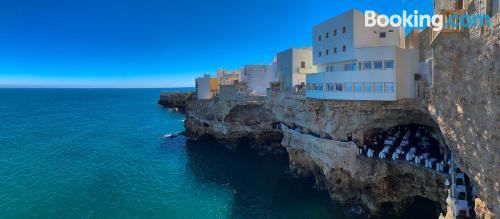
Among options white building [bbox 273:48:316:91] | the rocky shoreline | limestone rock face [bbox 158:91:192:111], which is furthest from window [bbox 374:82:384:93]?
limestone rock face [bbox 158:91:192:111]

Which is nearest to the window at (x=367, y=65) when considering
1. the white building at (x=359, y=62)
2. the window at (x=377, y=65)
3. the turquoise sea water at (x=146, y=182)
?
the white building at (x=359, y=62)

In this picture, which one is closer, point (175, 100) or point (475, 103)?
point (475, 103)

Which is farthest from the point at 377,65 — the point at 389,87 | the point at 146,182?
the point at 146,182

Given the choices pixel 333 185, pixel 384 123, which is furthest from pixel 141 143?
pixel 384 123

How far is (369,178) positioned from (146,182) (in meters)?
19.7

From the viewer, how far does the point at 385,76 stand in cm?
1969

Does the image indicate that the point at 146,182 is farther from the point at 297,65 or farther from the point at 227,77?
the point at 227,77

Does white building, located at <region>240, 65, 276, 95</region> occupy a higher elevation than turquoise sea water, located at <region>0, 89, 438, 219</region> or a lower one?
higher

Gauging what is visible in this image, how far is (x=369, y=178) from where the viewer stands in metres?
21.0

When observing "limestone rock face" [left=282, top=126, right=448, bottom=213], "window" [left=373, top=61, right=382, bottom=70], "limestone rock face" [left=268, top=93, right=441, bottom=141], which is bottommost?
"limestone rock face" [left=282, top=126, right=448, bottom=213]

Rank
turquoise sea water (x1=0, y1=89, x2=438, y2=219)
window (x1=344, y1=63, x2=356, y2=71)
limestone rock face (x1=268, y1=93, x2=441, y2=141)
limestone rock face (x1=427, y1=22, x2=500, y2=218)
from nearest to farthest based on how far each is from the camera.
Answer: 1. limestone rock face (x1=427, y1=22, x2=500, y2=218)
2. limestone rock face (x1=268, y1=93, x2=441, y2=141)
3. turquoise sea water (x1=0, y1=89, x2=438, y2=219)
4. window (x1=344, y1=63, x2=356, y2=71)

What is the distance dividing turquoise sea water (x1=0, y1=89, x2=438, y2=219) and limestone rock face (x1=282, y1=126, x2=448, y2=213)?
1.84 meters

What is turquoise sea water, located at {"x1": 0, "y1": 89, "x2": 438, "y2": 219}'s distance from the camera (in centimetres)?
2205

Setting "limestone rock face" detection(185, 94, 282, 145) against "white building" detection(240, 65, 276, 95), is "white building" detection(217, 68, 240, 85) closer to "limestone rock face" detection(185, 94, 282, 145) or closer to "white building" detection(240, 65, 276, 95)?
"white building" detection(240, 65, 276, 95)
